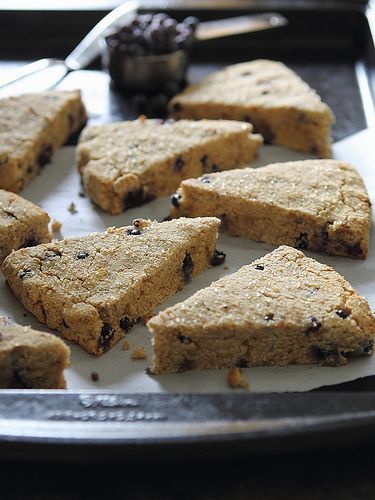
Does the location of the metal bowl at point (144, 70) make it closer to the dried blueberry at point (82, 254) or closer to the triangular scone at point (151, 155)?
the triangular scone at point (151, 155)

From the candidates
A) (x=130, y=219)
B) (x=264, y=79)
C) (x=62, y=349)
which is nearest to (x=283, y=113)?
(x=264, y=79)

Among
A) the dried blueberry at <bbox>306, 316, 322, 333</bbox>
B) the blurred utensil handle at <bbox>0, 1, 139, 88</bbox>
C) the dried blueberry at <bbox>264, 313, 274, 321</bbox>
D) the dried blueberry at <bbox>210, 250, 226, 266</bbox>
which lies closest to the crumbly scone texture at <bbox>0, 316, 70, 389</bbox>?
the dried blueberry at <bbox>264, 313, 274, 321</bbox>

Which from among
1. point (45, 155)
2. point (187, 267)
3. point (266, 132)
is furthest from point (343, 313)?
point (45, 155)

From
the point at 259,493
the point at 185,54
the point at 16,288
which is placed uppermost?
the point at 185,54

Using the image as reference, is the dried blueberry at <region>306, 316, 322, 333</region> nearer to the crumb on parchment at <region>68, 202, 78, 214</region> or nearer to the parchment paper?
the parchment paper

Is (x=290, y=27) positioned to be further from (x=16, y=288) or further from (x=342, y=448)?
(x=342, y=448)

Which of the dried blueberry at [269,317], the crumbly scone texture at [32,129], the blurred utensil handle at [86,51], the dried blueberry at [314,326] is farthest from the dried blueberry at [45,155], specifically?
the dried blueberry at [314,326]
